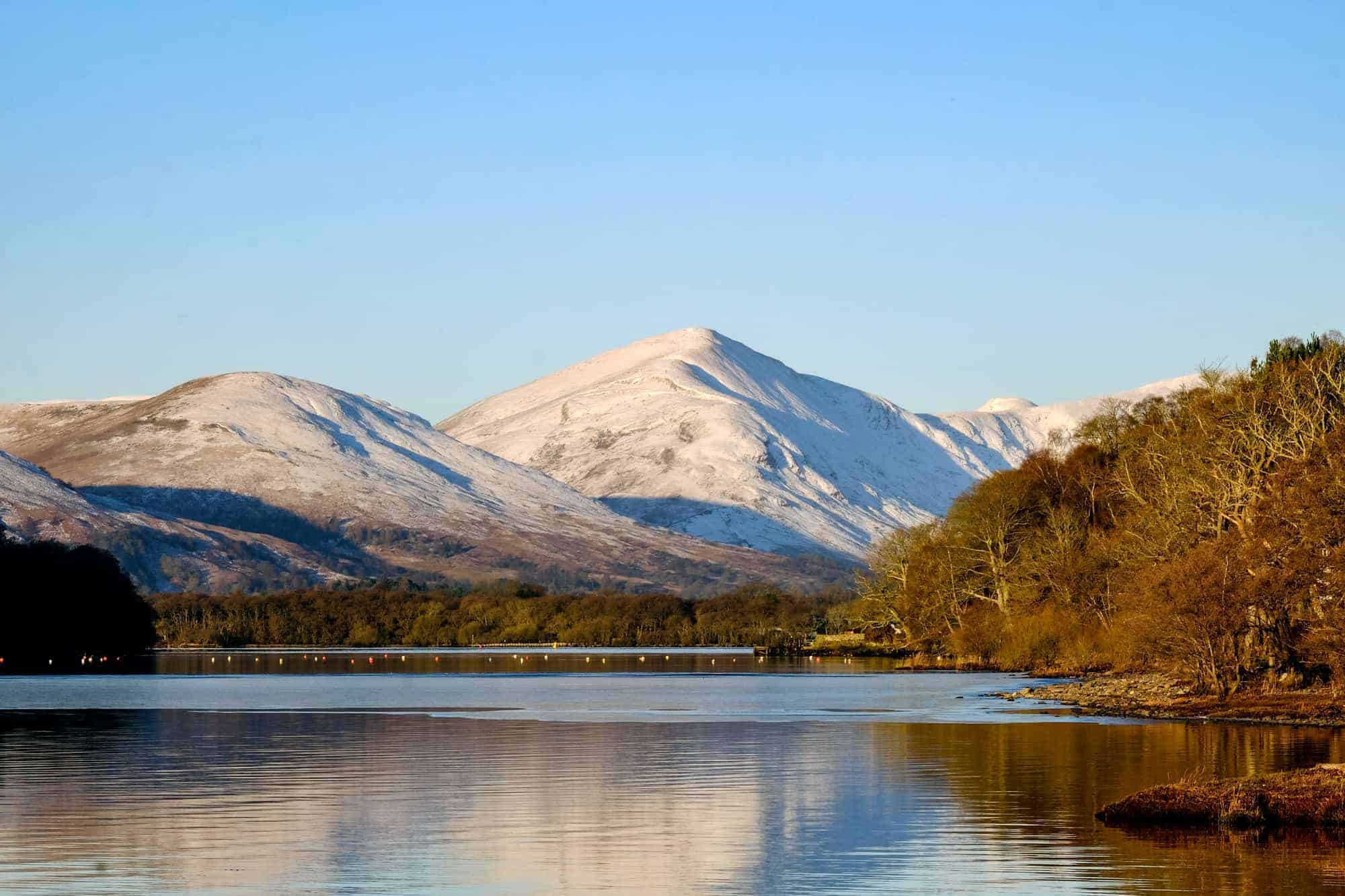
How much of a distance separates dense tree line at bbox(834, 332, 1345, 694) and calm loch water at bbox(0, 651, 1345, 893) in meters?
7.08

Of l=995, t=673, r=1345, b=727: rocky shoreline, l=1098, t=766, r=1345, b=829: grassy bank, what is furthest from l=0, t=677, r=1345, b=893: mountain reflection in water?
l=995, t=673, r=1345, b=727: rocky shoreline

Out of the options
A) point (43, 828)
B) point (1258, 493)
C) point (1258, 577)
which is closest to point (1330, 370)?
point (1258, 493)

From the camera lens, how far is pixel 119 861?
31.7 metres

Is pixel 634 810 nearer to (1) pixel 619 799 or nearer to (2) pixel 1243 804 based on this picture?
(1) pixel 619 799

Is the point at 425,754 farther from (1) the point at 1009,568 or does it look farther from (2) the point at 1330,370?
(1) the point at 1009,568

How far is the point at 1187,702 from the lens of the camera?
2768 inches

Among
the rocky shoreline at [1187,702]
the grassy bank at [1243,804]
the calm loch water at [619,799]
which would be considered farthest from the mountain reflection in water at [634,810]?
the rocky shoreline at [1187,702]

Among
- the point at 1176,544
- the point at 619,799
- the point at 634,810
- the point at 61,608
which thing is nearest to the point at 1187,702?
the point at 1176,544

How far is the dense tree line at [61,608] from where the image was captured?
522 feet

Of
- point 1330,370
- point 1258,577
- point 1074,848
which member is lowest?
point 1074,848

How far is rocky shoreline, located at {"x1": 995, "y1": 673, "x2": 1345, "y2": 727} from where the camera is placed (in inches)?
2500

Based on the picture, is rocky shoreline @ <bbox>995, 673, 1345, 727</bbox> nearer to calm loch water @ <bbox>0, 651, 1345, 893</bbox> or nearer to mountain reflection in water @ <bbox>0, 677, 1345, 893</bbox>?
calm loch water @ <bbox>0, 651, 1345, 893</bbox>

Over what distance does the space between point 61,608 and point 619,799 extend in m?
134

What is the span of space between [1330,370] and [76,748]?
179 feet
